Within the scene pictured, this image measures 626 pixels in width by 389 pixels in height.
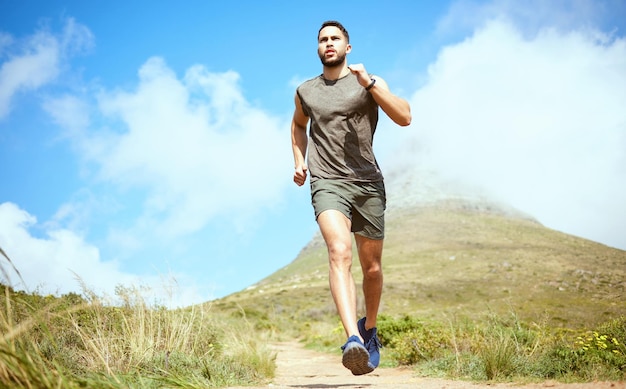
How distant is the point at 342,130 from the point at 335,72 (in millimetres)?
541

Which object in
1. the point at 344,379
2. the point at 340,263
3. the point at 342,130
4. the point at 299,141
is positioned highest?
the point at 299,141

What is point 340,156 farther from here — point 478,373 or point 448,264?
point 448,264

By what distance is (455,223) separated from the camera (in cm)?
8369

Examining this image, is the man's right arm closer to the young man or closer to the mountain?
the young man

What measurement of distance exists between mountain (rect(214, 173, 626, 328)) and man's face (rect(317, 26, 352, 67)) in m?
3.24

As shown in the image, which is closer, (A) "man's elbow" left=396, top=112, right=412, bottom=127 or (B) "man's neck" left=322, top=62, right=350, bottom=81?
(A) "man's elbow" left=396, top=112, right=412, bottom=127

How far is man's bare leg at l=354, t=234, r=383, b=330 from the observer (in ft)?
16.3

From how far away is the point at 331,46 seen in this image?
15.7 ft

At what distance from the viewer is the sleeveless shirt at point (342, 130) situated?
4758 mm

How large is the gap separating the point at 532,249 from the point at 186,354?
6348cm

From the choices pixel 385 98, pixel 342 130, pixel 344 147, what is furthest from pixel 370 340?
pixel 385 98

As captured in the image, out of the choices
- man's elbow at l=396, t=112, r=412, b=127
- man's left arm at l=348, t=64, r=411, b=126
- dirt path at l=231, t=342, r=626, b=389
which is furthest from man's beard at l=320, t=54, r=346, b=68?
dirt path at l=231, t=342, r=626, b=389

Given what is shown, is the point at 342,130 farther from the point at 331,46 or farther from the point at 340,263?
the point at 340,263

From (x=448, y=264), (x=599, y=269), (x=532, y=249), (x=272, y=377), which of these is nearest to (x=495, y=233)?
(x=532, y=249)
